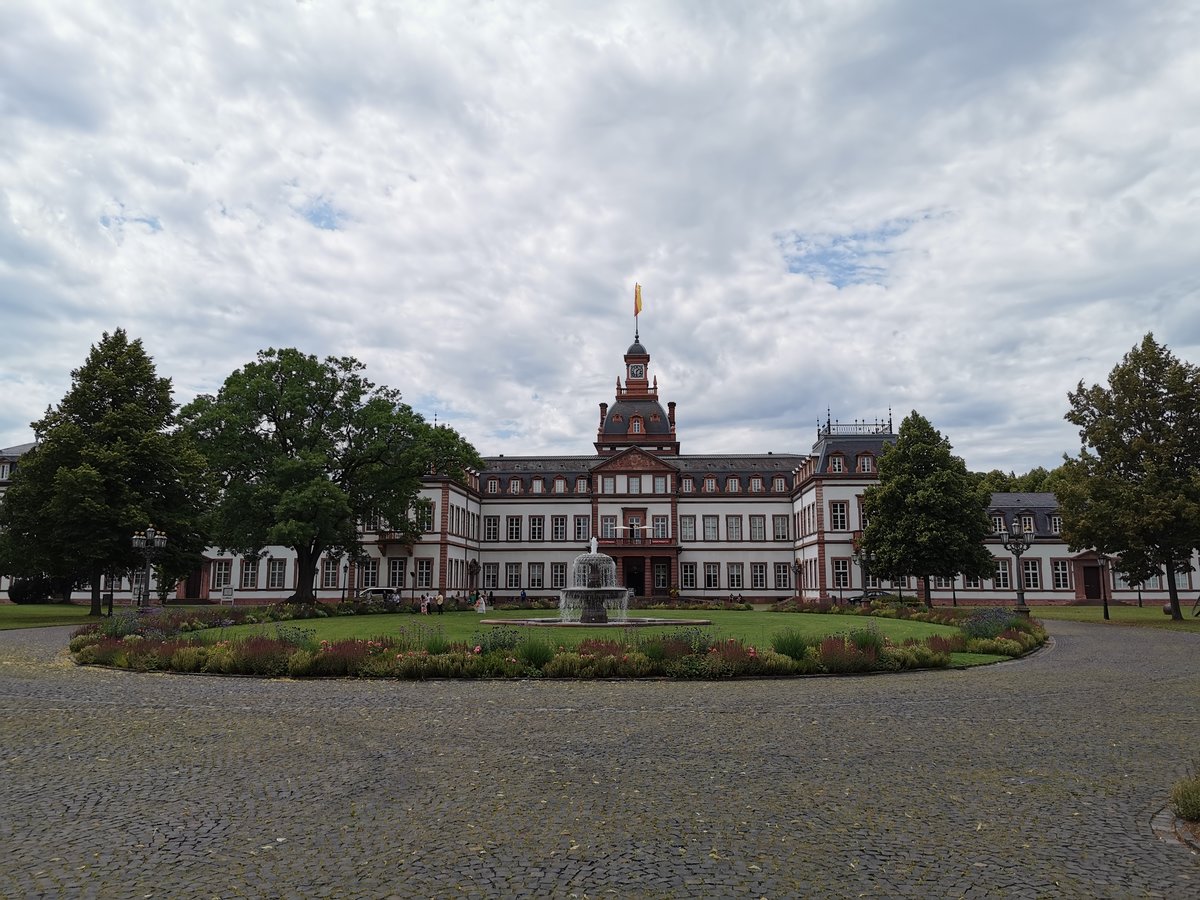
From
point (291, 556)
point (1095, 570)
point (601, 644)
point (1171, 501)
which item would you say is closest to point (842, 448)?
point (1095, 570)

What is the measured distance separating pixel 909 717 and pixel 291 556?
2275 inches

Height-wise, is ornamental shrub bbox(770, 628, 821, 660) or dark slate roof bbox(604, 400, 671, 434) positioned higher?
dark slate roof bbox(604, 400, 671, 434)

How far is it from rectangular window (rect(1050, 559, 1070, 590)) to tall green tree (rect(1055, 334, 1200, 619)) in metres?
25.5

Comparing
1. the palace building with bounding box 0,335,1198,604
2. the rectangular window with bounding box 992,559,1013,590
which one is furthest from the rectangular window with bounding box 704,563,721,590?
the rectangular window with bounding box 992,559,1013,590

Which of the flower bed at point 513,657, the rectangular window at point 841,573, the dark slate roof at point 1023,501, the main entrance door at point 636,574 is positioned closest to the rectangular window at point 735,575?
the main entrance door at point 636,574

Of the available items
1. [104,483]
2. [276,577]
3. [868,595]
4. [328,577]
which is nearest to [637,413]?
[868,595]

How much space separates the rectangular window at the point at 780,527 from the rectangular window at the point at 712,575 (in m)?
5.61

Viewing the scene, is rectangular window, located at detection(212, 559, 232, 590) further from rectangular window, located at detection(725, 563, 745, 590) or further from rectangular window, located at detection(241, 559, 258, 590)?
rectangular window, located at detection(725, 563, 745, 590)

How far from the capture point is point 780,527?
7038 centimetres

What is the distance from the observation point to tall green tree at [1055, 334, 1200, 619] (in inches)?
1510

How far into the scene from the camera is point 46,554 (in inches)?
1592

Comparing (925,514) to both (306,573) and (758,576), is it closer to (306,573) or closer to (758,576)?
(758,576)

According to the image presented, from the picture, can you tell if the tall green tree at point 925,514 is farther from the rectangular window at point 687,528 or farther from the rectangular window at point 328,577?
the rectangular window at point 328,577

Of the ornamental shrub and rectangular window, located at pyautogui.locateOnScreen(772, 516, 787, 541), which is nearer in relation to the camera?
the ornamental shrub
